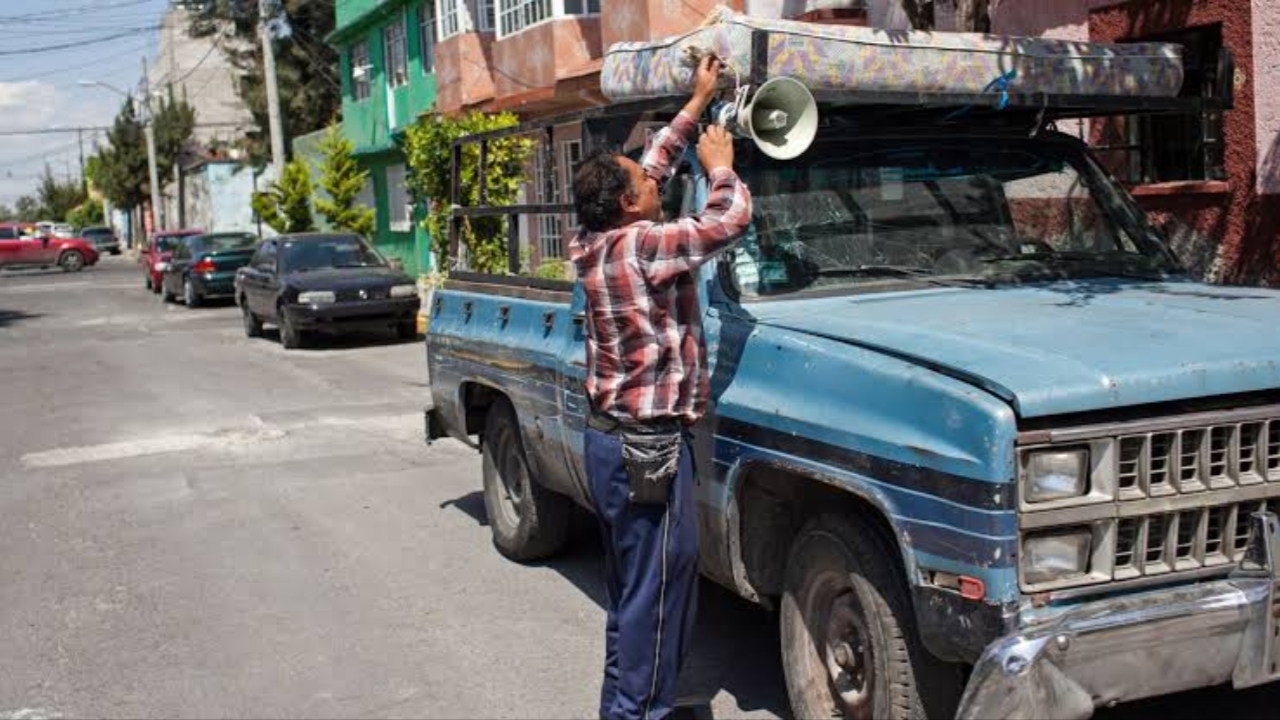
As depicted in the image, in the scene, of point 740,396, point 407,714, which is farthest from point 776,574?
point 407,714

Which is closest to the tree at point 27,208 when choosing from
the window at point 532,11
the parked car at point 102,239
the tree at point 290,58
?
the parked car at point 102,239

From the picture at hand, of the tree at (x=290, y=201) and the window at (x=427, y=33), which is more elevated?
the window at (x=427, y=33)

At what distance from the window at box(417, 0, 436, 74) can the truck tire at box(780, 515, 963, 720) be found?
2481 cm

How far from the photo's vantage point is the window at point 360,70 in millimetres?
32469

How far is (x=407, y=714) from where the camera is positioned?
4.90m

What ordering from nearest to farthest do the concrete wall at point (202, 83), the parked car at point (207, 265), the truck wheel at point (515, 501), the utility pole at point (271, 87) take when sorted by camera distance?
the truck wheel at point (515, 501) → the utility pole at point (271, 87) → the parked car at point (207, 265) → the concrete wall at point (202, 83)

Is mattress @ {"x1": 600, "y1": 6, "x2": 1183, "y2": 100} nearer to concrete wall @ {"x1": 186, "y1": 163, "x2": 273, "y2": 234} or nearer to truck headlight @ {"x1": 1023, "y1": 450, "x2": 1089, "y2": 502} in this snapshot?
truck headlight @ {"x1": 1023, "y1": 450, "x2": 1089, "y2": 502}

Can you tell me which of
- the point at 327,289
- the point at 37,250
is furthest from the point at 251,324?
the point at 37,250

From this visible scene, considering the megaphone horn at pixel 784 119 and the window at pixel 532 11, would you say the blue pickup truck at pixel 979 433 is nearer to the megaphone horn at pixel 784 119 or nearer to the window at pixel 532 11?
the megaphone horn at pixel 784 119

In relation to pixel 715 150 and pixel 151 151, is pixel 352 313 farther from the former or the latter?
pixel 151 151

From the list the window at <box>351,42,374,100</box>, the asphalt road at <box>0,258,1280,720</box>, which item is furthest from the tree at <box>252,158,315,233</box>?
the asphalt road at <box>0,258,1280,720</box>

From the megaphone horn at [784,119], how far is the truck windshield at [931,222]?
1.21 feet

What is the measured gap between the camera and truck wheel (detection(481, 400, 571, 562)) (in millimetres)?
6570

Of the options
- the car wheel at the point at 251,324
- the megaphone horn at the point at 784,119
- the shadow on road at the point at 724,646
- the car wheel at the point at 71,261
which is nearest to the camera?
the megaphone horn at the point at 784,119
